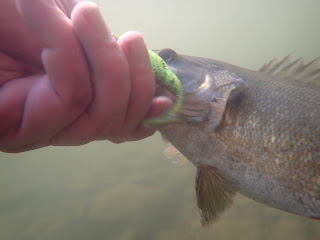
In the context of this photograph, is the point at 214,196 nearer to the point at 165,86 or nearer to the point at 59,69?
the point at 165,86

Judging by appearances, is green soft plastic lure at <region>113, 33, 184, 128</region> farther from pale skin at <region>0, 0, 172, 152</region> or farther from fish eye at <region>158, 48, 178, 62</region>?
fish eye at <region>158, 48, 178, 62</region>

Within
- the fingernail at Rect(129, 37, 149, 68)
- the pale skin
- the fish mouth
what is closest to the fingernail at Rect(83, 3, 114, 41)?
the pale skin

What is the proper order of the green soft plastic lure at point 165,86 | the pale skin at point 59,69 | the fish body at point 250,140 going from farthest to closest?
the fish body at point 250,140, the green soft plastic lure at point 165,86, the pale skin at point 59,69

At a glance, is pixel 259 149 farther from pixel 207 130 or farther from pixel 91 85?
pixel 91 85

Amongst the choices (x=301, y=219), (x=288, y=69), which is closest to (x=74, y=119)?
(x=288, y=69)

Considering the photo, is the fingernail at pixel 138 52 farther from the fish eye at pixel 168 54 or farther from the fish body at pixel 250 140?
the fish eye at pixel 168 54

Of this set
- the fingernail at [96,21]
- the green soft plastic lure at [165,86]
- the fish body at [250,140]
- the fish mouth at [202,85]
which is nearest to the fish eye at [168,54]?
the fish mouth at [202,85]
